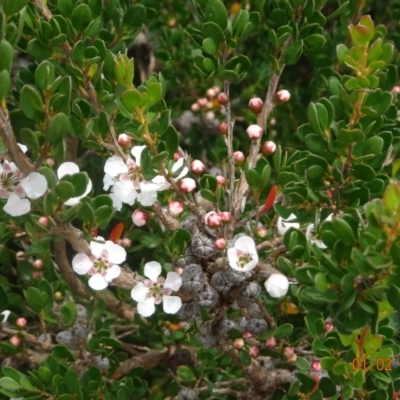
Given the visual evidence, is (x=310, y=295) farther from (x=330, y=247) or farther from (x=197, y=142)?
(x=197, y=142)

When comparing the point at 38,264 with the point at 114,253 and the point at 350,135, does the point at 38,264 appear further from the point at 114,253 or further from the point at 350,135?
the point at 350,135

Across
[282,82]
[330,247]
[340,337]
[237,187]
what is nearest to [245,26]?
[237,187]

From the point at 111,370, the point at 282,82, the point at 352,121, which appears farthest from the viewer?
the point at 282,82

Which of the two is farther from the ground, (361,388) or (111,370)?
(361,388)

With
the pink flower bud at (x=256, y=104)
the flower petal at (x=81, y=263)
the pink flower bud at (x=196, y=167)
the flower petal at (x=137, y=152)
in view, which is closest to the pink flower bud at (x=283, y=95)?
the pink flower bud at (x=256, y=104)

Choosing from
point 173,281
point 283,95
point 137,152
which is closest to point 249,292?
point 173,281

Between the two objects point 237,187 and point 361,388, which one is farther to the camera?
point 237,187

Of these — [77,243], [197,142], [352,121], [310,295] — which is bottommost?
[197,142]
